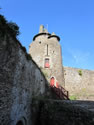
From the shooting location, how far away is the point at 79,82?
1582 cm

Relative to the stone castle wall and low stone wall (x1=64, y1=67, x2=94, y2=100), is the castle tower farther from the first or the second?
low stone wall (x1=64, y1=67, x2=94, y2=100)

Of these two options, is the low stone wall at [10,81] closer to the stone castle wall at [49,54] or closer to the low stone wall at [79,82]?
the stone castle wall at [49,54]

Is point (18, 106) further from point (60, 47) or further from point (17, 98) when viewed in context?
point (60, 47)

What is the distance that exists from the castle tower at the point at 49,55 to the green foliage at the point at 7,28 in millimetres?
8579

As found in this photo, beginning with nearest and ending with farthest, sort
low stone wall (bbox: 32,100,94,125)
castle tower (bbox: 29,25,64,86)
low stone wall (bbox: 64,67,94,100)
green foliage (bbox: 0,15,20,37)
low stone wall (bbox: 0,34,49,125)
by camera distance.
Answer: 1. low stone wall (bbox: 0,34,49,125)
2. green foliage (bbox: 0,15,20,37)
3. low stone wall (bbox: 32,100,94,125)
4. castle tower (bbox: 29,25,64,86)
5. low stone wall (bbox: 64,67,94,100)

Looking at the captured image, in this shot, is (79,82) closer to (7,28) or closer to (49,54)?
(49,54)

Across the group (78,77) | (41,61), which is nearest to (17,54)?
(41,61)

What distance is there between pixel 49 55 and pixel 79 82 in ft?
23.8

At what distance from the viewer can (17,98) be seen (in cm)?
425

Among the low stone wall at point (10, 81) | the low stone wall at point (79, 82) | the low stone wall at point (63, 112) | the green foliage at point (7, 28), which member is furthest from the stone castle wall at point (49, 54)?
the green foliage at point (7, 28)

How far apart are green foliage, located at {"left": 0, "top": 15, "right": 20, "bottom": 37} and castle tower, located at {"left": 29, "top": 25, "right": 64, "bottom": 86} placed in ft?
28.1

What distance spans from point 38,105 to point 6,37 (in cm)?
509

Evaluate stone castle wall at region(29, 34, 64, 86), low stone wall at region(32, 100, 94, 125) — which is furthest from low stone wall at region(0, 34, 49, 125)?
stone castle wall at region(29, 34, 64, 86)

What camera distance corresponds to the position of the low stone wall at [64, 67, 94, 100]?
47.8ft
